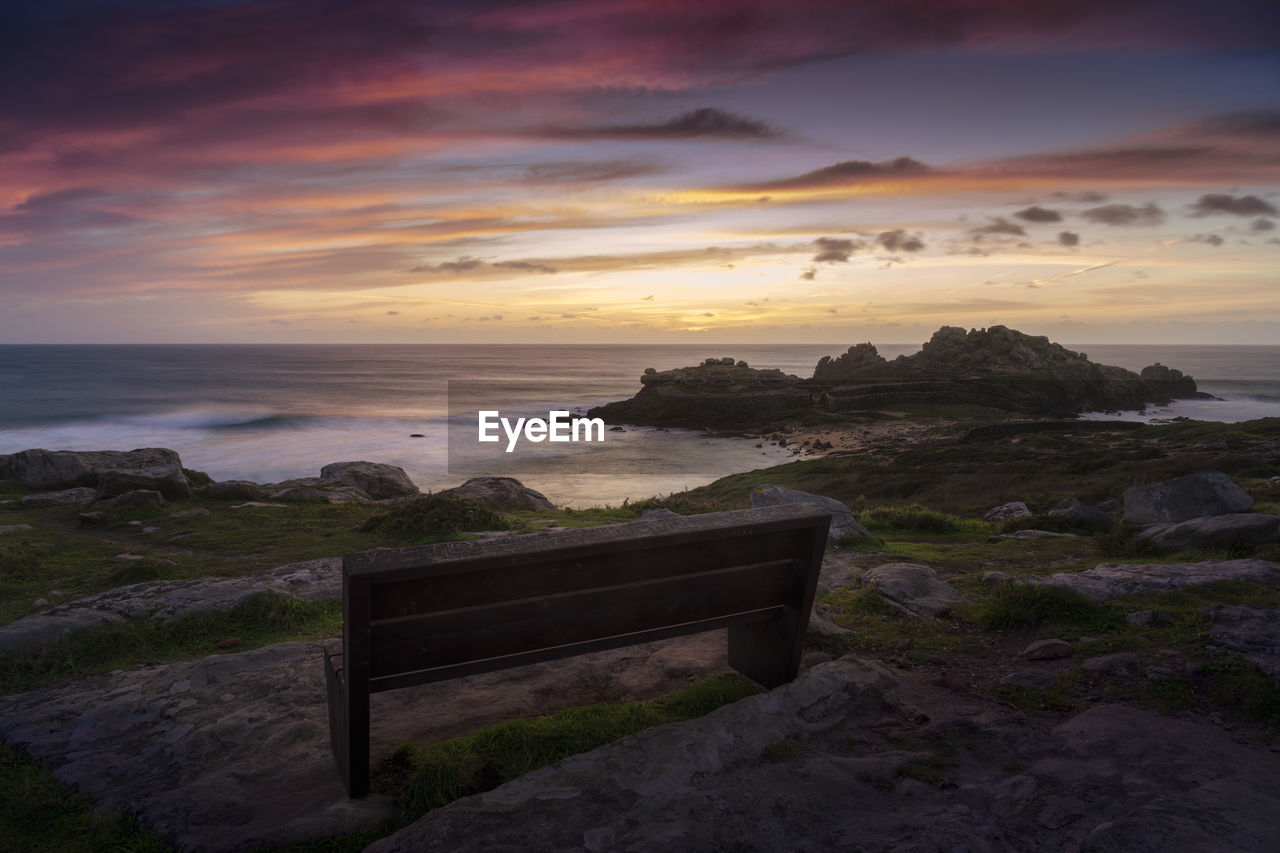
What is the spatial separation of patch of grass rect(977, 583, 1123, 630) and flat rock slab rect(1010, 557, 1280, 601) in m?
0.22

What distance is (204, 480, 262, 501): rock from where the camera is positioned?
14922 millimetres

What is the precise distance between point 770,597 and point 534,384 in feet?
383

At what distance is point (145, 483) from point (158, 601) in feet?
31.9

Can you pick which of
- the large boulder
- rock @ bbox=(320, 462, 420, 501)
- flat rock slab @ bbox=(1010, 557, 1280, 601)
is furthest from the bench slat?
rock @ bbox=(320, 462, 420, 501)

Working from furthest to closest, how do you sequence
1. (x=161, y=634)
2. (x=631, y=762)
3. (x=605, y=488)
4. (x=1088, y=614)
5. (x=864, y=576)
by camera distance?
(x=605, y=488)
(x=864, y=576)
(x=161, y=634)
(x=1088, y=614)
(x=631, y=762)

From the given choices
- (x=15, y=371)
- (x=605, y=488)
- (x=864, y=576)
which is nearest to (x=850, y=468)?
(x=605, y=488)

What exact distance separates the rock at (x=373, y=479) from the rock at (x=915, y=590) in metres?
17.1

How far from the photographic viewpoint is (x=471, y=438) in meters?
55.0

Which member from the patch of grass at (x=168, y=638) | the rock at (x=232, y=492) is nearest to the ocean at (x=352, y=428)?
the rock at (x=232, y=492)

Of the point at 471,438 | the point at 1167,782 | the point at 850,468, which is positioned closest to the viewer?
the point at 1167,782

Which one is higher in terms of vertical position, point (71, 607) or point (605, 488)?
point (71, 607)

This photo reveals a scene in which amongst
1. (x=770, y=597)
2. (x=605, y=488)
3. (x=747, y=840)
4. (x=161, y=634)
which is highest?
(x=770, y=597)

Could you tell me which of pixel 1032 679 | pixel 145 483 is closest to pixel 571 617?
pixel 1032 679

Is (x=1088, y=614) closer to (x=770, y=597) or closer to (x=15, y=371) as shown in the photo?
(x=770, y=597)
